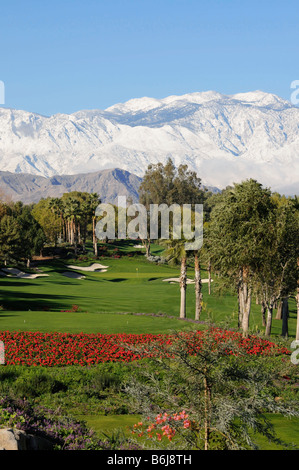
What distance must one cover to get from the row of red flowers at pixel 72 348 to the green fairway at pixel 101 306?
5.98ft

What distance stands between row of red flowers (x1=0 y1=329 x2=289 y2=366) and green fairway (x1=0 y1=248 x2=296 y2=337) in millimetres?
1824

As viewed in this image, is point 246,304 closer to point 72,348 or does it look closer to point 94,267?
point 72,348

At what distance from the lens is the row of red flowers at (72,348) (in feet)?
74.4

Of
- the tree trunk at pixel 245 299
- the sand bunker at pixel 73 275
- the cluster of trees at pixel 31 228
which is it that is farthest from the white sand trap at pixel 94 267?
the tree trunk at pixel 245 299

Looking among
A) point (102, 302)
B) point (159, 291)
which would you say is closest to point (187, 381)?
point (102, 302)

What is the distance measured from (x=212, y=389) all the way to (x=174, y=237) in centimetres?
2888

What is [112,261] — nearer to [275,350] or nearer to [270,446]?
[275,350]

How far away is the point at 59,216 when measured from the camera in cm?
12144

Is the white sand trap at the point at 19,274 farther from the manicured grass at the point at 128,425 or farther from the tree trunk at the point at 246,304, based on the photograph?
the manicured grass at the point at 128,425

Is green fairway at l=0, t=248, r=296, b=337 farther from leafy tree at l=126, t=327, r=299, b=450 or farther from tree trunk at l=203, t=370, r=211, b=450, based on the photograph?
tree trunk at l=203, t=370, r=211, b=450

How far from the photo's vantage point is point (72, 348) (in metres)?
23.8

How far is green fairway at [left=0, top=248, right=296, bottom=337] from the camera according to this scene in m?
32.2

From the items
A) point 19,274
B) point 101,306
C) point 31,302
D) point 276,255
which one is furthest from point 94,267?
point 276,255

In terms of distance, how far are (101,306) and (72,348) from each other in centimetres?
2150
